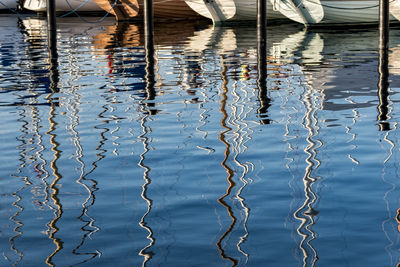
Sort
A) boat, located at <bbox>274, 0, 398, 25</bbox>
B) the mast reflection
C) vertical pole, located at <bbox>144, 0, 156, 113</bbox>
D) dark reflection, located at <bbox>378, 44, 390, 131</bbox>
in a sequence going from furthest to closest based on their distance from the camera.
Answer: boat, located at <bbox>274, 0, 398, 25</bbox>, vertical pole, located at <bbox>144, 0, 156, 113</bbox>, dark reflection, located at <bbox>378, 44, 390, 131</bbox>, the mast reflection

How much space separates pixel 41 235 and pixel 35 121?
5.68 m

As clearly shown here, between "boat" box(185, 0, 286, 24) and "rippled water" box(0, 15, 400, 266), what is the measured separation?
→ 13.6 meters

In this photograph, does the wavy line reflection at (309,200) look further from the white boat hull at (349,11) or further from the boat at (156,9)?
the boat at (156,9)

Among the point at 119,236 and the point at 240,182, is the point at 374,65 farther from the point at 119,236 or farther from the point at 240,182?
the point at 119,236

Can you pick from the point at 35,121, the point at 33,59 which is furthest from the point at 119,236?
the point at 33,59

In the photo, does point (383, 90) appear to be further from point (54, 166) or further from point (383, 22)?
point (54, 166)

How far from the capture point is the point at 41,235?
7570 millimetres

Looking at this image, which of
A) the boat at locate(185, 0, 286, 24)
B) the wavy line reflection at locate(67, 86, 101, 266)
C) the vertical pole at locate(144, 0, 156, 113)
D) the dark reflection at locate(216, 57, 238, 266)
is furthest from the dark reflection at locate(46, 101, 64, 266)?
the boat at locate(185, 0, 286, 24)

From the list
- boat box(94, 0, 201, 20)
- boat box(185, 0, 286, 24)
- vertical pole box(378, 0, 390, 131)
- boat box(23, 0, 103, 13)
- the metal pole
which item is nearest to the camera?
vertical pole box(378, 0, 390, 131)

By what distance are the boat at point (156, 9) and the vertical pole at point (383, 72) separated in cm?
1735

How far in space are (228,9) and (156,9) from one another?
4.53m

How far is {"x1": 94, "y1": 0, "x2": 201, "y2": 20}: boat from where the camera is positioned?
120ft

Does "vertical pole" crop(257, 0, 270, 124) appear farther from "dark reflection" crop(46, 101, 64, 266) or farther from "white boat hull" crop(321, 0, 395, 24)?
"white boat hull" crop(321, 0, 395, 24)

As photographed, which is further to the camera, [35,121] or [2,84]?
[2,84]
